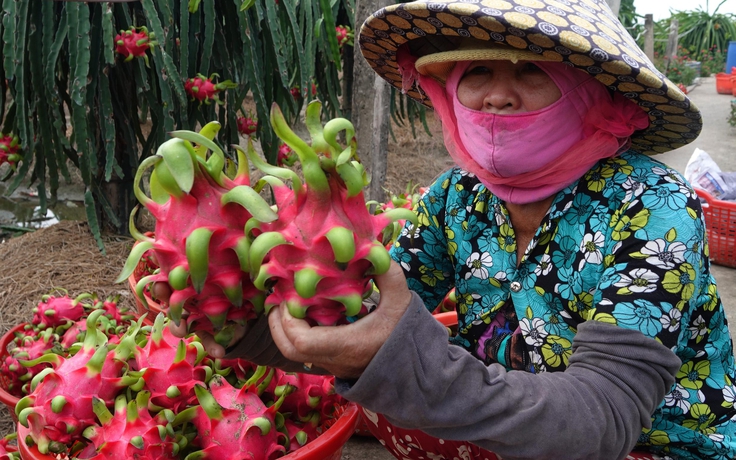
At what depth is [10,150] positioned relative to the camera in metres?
3.33

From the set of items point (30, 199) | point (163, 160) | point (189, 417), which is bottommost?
point (30, 199)

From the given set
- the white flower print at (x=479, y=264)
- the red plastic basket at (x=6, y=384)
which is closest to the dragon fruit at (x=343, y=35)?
the red plastic basket at (x=6, y=384)

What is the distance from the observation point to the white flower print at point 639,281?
1.17 meters

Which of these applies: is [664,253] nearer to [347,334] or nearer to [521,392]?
[521,392]

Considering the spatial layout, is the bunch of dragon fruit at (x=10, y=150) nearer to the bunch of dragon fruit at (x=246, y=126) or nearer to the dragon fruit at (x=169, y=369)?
the bunch of dragon fruit at (x=246, y=126)

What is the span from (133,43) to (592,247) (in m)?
2.58

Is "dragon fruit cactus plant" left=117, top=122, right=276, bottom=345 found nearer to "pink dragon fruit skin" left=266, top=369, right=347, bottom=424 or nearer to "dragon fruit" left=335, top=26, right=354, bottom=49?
"pink dragon fruit skin" left=266, top=369, right=347, bottom=424

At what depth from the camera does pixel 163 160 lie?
98 cm

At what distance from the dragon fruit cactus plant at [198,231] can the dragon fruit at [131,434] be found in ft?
1.65

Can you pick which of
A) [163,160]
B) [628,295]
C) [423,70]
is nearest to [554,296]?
[628,295]

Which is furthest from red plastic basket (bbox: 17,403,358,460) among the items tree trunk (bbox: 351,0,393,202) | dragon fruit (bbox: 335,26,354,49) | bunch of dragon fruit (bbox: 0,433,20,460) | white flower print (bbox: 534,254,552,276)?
dragon fruit (bbox: 335,26,354,49)

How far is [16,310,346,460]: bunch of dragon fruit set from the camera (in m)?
1.43

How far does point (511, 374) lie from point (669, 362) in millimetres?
298

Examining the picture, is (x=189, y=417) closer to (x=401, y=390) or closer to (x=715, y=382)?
(x=401, y=390)
